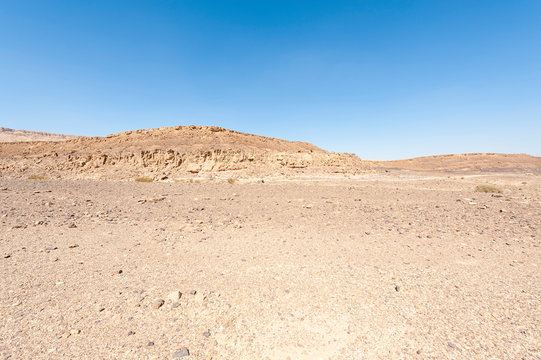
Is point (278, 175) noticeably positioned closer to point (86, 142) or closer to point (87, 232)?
point (87, 232)

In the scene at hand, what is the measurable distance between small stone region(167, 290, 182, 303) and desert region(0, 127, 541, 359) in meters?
0.01

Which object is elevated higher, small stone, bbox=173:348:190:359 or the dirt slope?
the dirt slope

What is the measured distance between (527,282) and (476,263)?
731 millimetres

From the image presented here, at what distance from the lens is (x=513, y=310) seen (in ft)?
9.05

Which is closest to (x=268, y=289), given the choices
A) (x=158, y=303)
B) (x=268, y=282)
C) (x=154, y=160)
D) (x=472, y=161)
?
(x=268, y=282)

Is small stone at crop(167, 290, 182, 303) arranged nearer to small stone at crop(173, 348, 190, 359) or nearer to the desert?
the desert

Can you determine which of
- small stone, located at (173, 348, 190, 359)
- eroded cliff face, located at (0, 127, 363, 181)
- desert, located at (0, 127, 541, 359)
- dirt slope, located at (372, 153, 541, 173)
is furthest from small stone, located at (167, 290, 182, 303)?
dirt slope, located at (372, 153, 541, 173)

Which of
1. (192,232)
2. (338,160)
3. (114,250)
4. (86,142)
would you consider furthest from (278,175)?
(86,142)

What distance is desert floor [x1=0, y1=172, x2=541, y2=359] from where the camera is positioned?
2.28 m

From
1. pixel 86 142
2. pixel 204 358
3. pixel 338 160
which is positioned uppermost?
pixel 86 142

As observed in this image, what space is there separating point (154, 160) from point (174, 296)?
80.7ft

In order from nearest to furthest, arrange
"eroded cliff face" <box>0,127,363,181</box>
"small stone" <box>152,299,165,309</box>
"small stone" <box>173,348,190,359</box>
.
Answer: "small stone" <box>173,348,190,359</box> < "small stone" <box>152,299,165,309</box> < "eroded cliff face" <box>0,127,363,181</box>

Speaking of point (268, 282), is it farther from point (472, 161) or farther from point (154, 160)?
point (472, 161)

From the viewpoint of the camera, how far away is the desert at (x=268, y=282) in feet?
7.52
